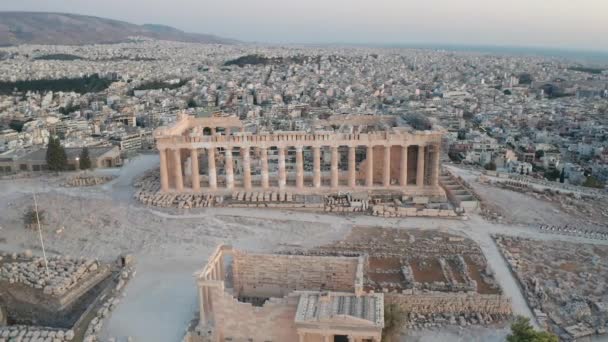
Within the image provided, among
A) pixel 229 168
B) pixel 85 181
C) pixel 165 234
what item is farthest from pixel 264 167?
pixel 85 181

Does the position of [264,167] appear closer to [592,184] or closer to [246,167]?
[246,167]

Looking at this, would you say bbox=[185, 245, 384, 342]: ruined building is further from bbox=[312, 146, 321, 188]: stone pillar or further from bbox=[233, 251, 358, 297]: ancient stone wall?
bbox=[312, 146, 321, 188]: stone pillar

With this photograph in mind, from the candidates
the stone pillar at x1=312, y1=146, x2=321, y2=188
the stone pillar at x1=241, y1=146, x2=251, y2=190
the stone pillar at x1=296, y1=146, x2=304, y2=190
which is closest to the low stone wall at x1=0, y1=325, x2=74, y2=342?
the stone pillar at x1=241, y1=146, x2=251, y2=190

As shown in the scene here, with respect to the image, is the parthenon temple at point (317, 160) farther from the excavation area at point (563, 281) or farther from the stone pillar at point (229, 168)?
the excavation area at point (563, 281)

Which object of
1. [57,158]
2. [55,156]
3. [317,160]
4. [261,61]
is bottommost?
[57,158]

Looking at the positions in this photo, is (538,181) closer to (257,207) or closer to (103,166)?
(257,207)

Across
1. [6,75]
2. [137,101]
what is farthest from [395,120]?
[6,75]
